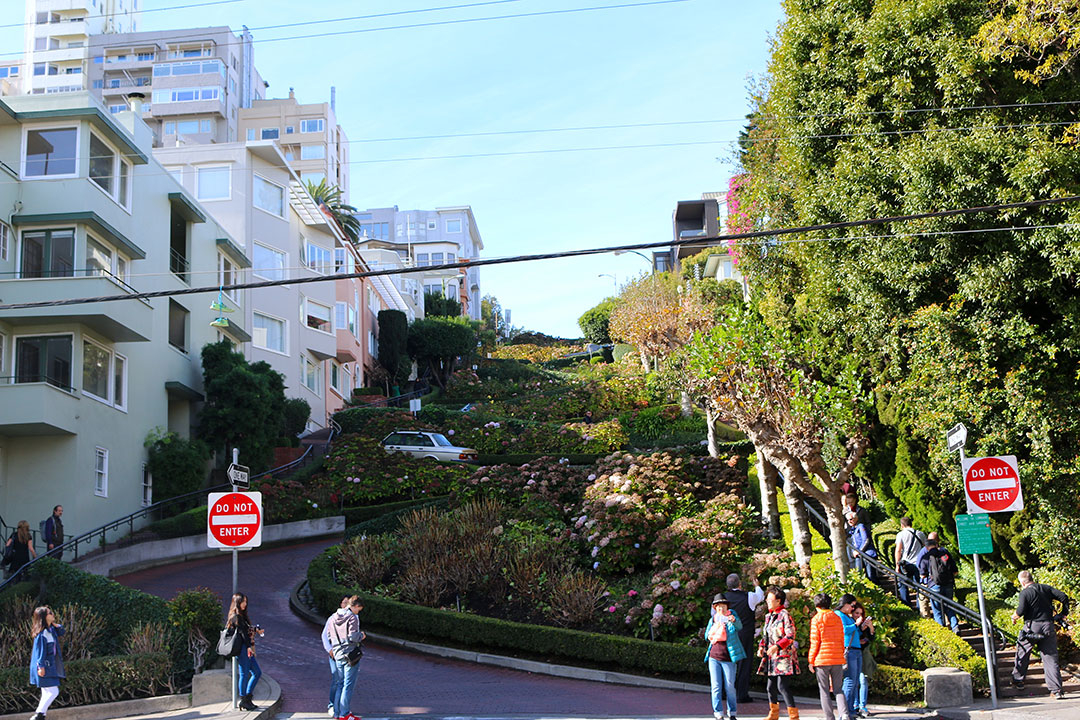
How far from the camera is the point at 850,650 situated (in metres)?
12.3

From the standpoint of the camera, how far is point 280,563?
24.3 meters

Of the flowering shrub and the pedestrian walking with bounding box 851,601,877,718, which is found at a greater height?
the flowering shrub

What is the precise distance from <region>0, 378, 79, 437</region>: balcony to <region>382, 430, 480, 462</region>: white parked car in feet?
33.1

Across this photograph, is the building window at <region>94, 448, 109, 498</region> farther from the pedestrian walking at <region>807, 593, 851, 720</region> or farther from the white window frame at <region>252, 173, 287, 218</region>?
the pedestrian walking at <region>807, 593, 851, 720</region>

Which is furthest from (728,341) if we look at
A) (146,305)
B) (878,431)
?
(146,305)

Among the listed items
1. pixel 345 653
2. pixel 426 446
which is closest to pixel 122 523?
pixel 426 446

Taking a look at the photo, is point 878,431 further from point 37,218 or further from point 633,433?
point 37,218

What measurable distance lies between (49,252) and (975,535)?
22416mm

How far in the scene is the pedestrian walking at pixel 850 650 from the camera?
1200 cm

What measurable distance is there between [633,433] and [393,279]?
1505 inches

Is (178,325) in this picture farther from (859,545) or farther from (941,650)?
(941,650)

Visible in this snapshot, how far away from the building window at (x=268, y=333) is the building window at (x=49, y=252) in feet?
45.6

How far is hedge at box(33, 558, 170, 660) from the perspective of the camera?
15.5 m

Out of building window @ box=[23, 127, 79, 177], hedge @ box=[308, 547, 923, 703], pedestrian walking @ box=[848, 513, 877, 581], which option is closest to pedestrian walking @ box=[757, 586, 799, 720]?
hedge @ box=[308, 547, 923, 703]
